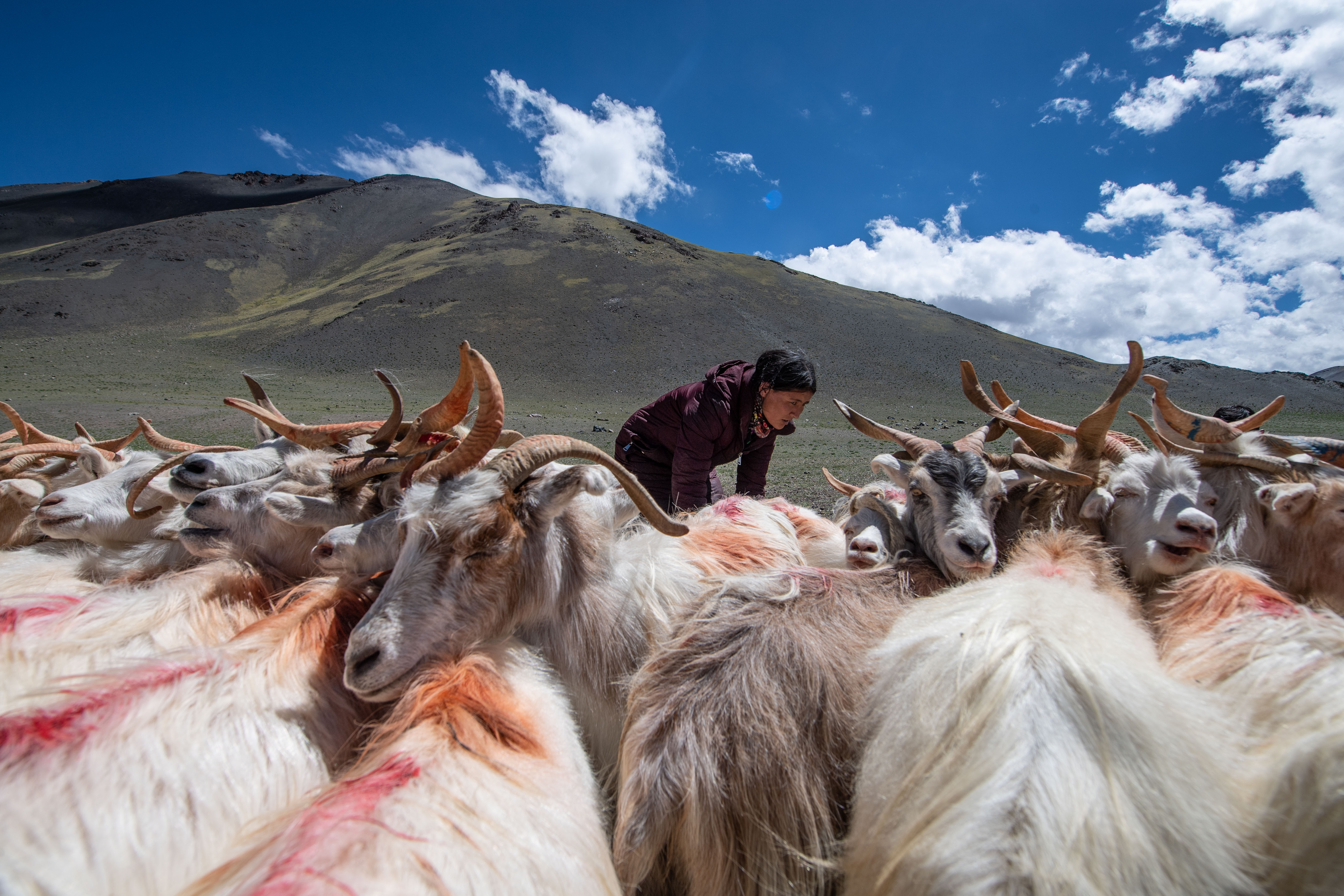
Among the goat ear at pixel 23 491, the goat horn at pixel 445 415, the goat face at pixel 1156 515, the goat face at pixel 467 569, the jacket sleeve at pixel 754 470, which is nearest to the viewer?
the goat face at pixel 467 569

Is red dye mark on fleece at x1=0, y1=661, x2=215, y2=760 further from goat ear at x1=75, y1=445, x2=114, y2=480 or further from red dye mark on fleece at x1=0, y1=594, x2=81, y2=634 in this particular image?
goat ear at x1=75, y1=445, x2=114, y2=480

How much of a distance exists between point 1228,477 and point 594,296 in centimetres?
8269

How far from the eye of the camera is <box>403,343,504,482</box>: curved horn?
287cm

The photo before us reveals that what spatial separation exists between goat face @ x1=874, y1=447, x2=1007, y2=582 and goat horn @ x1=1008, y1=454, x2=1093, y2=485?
180 millimetres

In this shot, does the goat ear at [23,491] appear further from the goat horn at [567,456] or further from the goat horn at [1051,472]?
the goat horn at [1051,472]

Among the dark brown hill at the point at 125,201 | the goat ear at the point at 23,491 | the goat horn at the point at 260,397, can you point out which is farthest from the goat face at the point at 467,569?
the dark brown hill at the point at 125,201

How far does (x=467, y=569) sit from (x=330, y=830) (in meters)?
1.17

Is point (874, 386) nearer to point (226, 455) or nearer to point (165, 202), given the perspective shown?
point (226, 455)

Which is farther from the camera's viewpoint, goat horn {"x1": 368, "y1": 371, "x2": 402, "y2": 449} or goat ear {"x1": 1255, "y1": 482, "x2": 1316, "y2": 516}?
goat horn {"x1": 368, "y1": 371, "x2": 402, "y2": 449}

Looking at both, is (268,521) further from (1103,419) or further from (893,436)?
(1103,419)

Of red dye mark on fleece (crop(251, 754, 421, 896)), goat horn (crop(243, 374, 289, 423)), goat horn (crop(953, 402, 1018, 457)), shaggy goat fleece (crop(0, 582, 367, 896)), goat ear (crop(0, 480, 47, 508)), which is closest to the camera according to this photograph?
red dye mark on fleece (crop(251, 754, 421, 896))

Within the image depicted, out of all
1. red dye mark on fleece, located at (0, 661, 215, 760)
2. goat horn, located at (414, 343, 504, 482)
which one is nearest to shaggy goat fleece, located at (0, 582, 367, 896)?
red dye mark on fleece, located at (0, 661, 215, 760)

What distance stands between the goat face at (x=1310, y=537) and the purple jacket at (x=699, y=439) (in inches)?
127

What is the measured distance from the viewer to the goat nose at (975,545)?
123 inches
